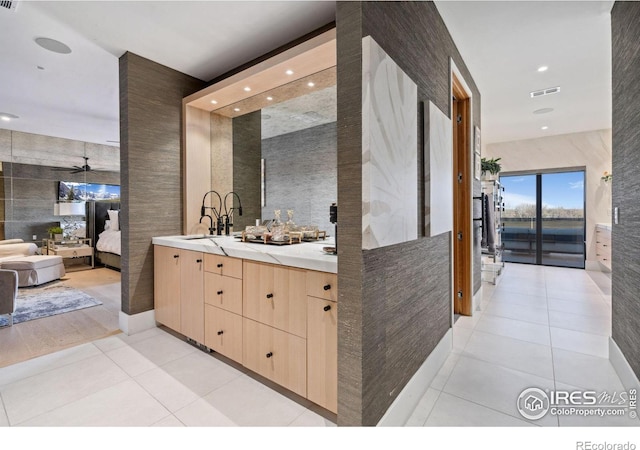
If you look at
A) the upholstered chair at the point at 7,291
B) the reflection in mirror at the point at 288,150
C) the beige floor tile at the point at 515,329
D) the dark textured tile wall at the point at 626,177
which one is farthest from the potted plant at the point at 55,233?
the dark textured tile wall at the point at 626,177

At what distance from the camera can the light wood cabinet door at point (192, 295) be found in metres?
2.37

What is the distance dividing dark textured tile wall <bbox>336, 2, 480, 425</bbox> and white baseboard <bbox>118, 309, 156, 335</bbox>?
2.31 m

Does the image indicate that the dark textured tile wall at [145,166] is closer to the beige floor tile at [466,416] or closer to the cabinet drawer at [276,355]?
the cabinet drawer at [276,355]

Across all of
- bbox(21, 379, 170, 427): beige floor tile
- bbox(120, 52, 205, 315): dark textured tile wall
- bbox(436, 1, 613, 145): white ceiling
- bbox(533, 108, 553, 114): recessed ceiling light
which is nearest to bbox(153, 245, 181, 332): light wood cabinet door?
bbox(120, 52, 205, 315): dark textured tile wall

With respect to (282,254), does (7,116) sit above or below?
above

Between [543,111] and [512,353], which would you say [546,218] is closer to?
[543,111]

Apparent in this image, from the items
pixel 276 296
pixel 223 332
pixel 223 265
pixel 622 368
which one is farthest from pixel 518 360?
pixel 223 265

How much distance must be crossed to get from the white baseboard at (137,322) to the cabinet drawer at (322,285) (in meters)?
2.11

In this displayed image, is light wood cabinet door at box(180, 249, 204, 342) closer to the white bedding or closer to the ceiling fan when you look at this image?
the white bedding

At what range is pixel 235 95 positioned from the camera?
9.39ft

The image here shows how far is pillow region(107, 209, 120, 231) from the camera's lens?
241 inches

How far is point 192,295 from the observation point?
2445mm

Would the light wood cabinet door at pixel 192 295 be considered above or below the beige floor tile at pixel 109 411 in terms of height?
above

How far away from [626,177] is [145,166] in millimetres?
3758
